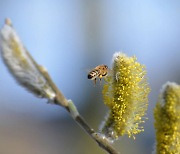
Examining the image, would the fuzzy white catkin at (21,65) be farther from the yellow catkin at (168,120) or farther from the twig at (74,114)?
the yellow catkin at (168,120)

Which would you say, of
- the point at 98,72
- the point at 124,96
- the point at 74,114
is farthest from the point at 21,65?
the point at 98,72

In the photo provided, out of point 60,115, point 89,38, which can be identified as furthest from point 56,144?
point 89,38

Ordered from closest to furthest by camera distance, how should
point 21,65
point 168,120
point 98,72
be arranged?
point 21,65 < point 168,120 < point 98,72

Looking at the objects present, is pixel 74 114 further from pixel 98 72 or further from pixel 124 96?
pixel 98 72

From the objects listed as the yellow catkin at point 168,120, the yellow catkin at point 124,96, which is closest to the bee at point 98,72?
the yellow catkin at point 124,96

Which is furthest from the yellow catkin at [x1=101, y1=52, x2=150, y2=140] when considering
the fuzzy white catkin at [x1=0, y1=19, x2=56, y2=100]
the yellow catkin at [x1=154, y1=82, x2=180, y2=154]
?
the fuzzy white catkin at [x1=0, y1=19, x2=56, y2=100]

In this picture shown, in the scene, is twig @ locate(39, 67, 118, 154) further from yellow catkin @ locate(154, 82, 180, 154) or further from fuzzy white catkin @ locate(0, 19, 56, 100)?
yellow catkin @ locate(154, 82, 180, 154)

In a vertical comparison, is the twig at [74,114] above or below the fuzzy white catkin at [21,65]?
below
